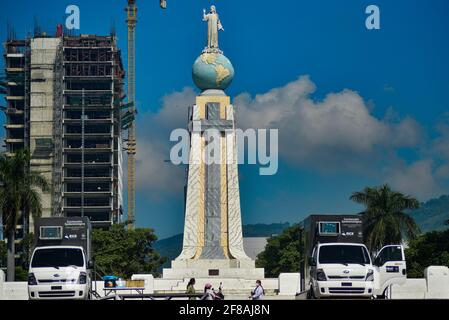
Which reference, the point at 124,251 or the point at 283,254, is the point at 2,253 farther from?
the point at 283,254

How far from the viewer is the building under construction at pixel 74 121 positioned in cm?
16725

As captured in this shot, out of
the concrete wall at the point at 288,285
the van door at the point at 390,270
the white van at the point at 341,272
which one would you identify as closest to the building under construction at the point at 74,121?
the concrete wall at the point at 288,285

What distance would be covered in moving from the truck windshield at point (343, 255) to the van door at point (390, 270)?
6.63 metres

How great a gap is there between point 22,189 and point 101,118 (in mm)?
94447

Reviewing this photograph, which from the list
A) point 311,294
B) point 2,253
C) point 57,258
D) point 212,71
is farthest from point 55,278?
point 2,253

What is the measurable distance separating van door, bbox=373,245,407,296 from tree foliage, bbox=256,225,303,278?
62228mm

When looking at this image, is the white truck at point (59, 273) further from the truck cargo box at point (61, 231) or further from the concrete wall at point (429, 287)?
the concrete wall at point (429, 287)

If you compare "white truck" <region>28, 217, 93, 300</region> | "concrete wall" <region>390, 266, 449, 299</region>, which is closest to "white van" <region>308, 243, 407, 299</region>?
"concrete wall" <region>390, 266, 449, 299</region>

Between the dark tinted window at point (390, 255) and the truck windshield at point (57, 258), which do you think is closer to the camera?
the truck windshield at point (57, 258)

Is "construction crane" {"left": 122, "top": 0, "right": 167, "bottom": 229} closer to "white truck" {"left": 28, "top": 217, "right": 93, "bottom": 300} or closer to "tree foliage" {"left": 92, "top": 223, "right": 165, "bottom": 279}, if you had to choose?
"tree foliage" {"left": 92, "top": 223, "right": 165, "bottom": 279}
